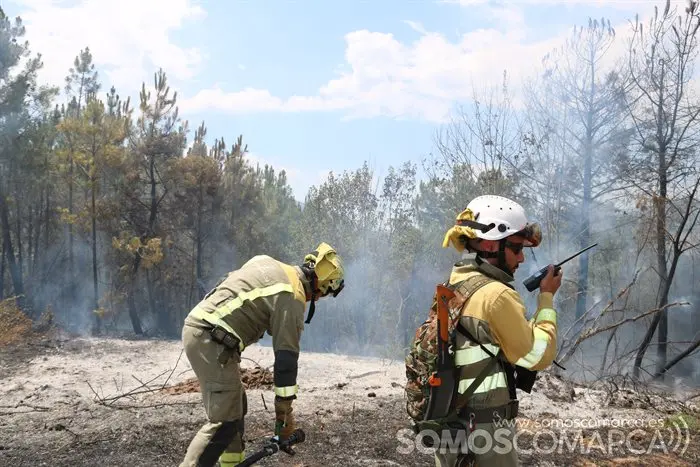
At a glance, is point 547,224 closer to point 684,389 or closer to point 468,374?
point 684,389

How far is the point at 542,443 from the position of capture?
519 centimetres

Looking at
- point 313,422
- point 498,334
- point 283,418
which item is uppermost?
point 498,334

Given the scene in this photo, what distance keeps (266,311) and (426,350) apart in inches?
51.3

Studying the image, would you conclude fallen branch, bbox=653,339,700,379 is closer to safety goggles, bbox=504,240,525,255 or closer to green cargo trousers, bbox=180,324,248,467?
safety goggles, bbox=504,240,525,255

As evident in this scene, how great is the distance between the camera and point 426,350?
8.01 feet

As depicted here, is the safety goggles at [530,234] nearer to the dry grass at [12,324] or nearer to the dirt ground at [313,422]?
the dirt ground at [313,422]

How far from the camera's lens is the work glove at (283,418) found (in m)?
3.31

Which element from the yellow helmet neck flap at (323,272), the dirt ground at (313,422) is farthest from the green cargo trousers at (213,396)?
the dirt ground at (313,422)

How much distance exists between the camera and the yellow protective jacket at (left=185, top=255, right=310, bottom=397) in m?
3.26

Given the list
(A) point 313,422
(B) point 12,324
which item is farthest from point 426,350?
(B) point 12,324

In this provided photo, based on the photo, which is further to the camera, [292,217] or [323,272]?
[292,217]

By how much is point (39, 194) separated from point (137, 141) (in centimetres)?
442

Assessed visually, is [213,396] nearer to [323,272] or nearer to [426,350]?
[323,272]

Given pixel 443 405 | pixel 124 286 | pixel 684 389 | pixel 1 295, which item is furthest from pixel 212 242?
pixel 443 405
